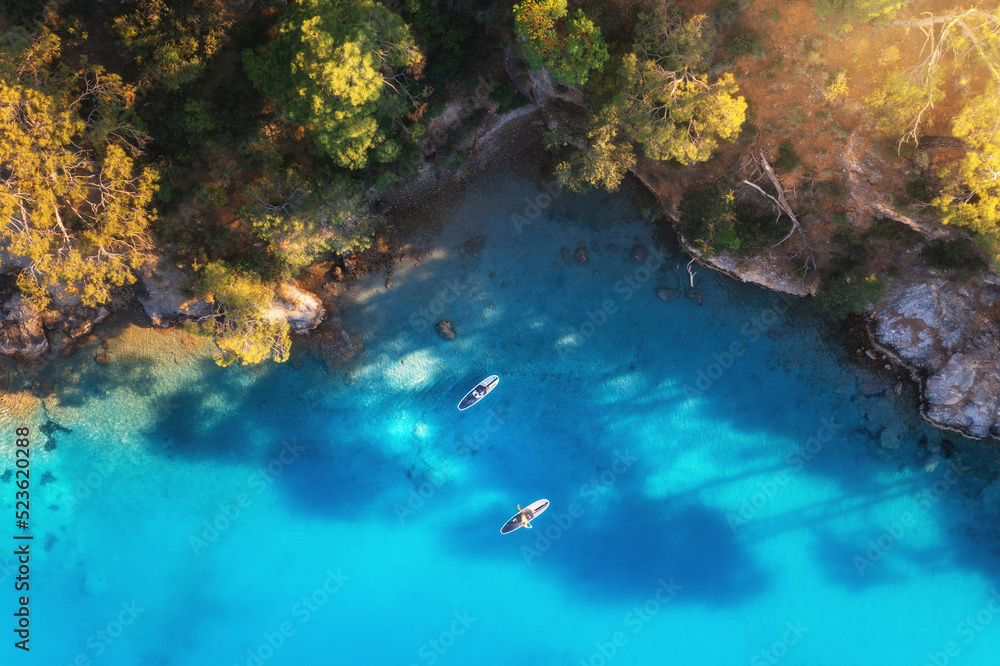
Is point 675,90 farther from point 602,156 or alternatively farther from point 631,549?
point 631,549

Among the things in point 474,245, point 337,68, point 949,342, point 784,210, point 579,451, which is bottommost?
point 579,451

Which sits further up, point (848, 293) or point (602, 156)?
point (602, 156)

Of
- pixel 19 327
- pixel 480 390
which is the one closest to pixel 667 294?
pixel 480 390

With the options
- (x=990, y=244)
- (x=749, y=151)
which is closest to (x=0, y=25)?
(x=749, y=151)

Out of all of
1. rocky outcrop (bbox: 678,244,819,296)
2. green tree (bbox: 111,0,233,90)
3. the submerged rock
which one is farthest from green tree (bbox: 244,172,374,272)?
rocky outcrop (bbox: 678,244,819,296)

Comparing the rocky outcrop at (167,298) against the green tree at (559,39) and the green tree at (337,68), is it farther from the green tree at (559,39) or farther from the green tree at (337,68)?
the green tree at (559,39)

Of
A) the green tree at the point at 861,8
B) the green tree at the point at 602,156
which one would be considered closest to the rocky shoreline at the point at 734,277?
the green tree at the point at 602,156

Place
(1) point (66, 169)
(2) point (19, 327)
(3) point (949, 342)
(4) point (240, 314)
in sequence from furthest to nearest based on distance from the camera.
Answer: (2) point (19, 327) < (3) point (949, 342) < (4) point (240, 314) < (1) point (66, 169)

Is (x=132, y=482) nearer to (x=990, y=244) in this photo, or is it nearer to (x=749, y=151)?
(x=749, y=151)
